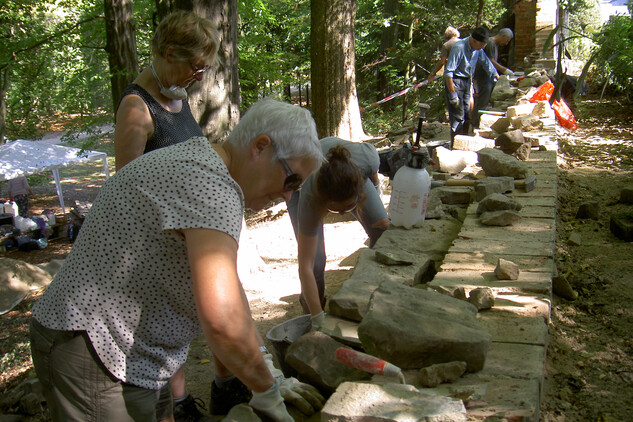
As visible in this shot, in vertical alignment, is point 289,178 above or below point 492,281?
above

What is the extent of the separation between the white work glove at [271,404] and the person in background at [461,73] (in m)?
5.98

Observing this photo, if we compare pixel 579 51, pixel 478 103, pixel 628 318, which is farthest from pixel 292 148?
pixel 579 51

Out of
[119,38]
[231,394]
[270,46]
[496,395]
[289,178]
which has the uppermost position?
[270,46]

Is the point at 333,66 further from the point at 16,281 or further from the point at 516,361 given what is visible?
the point at 516,361

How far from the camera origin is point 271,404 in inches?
74.5

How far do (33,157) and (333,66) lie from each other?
7.84 metres

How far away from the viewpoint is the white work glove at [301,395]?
2209 millimetres

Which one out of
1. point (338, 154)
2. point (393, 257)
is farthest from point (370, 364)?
point (393, 257)

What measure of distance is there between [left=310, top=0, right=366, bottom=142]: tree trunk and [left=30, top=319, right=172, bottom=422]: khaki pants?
659 centimetres

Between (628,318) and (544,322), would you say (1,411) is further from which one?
(628,318)

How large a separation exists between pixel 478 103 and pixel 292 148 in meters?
7.91

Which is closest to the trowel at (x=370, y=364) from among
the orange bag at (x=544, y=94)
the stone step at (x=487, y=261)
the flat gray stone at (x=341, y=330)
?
the flat gray stone at (x=341, y=330)

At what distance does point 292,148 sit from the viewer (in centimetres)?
160

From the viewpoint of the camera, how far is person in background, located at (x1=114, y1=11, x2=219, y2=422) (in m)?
2.55
